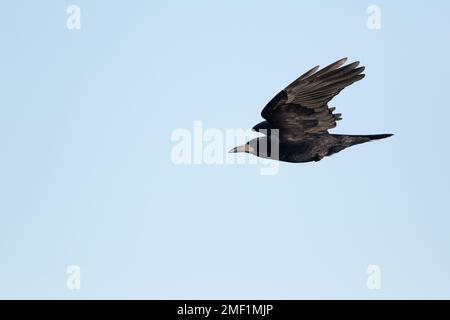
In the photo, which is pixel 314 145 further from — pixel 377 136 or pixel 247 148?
pixel 247 148

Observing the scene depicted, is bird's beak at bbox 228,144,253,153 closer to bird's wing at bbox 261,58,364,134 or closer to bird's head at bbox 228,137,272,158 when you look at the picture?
bird's head at bbox 228,137,272,158

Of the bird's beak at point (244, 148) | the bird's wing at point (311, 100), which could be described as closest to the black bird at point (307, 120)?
the bird's wing at point (311, 100)

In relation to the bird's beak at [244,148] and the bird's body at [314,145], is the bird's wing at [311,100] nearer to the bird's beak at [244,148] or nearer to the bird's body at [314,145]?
the bird's body at [314,145]

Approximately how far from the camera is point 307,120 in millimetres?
22641

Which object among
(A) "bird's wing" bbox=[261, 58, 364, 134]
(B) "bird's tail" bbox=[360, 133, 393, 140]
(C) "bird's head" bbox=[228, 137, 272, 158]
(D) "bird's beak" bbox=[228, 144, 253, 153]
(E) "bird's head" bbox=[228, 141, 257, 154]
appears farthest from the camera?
(D) "bird's beak" bbox=[228, 144, 253, 153]

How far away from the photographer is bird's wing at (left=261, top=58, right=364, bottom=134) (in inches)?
864

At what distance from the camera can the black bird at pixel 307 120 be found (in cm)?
2198

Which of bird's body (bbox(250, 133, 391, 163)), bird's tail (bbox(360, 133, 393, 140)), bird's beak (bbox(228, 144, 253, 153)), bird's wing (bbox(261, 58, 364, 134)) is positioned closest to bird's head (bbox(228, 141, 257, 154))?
bird's beak (bbox(228, 144, 253, 153))
